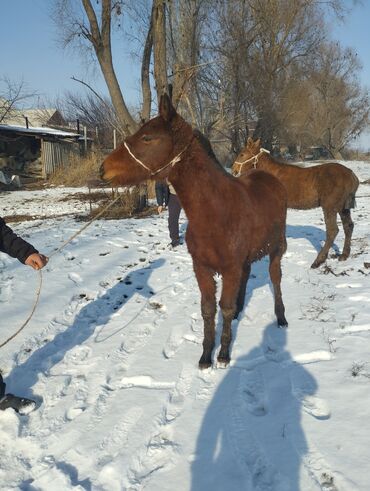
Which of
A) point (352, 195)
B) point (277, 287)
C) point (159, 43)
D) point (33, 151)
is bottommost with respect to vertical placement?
point (277, 287)

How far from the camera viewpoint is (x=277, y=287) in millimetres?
4301

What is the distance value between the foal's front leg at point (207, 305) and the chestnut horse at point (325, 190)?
332cm

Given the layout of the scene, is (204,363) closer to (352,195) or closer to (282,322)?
(282,322)

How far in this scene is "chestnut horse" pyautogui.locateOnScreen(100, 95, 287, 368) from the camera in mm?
2918

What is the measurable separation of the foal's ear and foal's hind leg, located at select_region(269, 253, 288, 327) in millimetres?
2148

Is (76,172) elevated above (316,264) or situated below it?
→ above

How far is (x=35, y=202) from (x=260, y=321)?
13577mm

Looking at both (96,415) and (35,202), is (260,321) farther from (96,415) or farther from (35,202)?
(35,202)

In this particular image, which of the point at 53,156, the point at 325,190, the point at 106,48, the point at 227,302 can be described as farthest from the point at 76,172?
the point at 227,302

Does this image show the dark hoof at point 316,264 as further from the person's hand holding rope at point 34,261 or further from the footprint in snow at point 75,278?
the person's hand holding rope at point 34,261

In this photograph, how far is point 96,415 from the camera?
2744mm

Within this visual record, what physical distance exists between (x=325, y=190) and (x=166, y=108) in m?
4.38

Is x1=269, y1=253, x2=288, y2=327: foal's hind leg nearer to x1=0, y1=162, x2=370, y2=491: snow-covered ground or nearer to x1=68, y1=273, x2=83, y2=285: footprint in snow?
x1=0, y1=162, x2=370, y2=491: snow-covered ground

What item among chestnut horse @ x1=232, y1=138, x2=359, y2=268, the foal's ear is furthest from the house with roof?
the foal's ear
